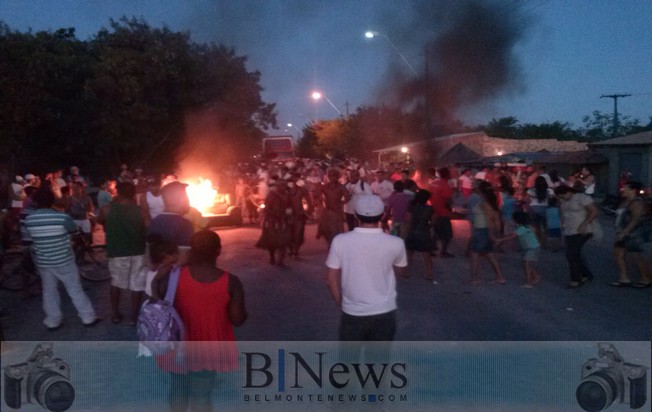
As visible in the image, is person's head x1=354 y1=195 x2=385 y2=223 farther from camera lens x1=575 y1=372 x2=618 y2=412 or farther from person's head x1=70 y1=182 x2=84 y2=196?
person's head x1=70 y1=182 x2=84 y2=196

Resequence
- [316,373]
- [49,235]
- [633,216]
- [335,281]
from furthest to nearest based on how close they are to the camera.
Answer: [633,216], [49,235], [316,373], [335,281]

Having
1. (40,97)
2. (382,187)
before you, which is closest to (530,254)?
(382,187)

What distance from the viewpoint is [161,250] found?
599cm

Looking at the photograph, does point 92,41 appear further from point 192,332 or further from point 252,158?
point 192,332

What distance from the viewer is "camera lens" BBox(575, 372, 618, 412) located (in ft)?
16.5

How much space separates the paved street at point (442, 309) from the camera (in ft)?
24.3

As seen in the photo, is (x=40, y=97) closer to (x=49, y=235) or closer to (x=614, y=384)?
(x=49, y=235)

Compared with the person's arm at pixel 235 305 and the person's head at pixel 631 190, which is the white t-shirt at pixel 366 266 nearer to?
the person's arm at pixel 235 305

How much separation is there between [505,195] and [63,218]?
27.0ft

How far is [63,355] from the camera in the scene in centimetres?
595

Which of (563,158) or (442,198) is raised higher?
(563,158)

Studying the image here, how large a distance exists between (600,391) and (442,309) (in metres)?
3.48

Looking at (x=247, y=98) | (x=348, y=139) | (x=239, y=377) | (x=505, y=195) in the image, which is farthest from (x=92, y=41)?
(x=348, y=139)

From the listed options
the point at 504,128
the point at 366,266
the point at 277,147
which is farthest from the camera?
the point at 504,128
